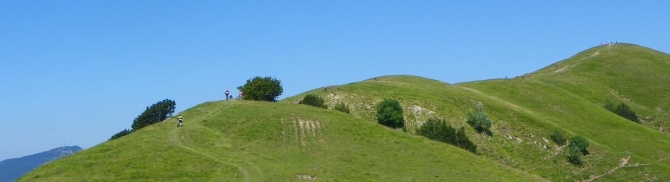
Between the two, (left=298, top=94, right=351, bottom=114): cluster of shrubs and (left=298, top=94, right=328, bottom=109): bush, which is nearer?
(left=298, top=94, right=351, bottom=114): cluster of shrubs

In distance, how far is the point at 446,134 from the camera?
7531 centimetres

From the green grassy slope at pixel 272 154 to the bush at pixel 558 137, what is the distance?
1971 centimetres

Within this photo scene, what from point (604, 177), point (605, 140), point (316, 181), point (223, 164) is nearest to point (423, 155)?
point (316, 181)

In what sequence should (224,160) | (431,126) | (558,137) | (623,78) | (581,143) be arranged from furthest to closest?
(623,78) < (558,137) < (581,143) < (431,126) < (224,160)

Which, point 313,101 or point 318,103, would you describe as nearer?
point 318,103

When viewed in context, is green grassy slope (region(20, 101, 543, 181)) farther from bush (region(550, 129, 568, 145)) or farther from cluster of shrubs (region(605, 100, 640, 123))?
cluster of shrubs (region(605, 100, 640, 123))

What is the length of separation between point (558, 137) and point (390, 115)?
2243 centimetres

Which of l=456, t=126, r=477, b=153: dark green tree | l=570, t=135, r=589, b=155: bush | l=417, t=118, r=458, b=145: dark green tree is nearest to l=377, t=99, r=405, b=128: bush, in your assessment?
l=417, t=118, r=458, b=145: dark green tree

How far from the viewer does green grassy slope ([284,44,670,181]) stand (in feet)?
254

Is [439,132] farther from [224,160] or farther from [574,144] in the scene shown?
[224,160]

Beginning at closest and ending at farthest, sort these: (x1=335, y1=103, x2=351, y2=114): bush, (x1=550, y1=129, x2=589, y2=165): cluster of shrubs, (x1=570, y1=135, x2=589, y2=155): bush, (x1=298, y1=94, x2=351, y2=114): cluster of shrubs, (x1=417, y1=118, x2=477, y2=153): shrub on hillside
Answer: (x1=417, y1=118, x2=477, y2=153): shrub on hillside < (x1=550, y1=129, x2=589, y2=165): cluster of shrubs < (x1=335, y1=103, x2=351, y2=114): bush < (x1=298, y1=94, x2=351, y2=114): cluster of shrubs < (x1=570, y1=135, x2=589, y2=155): bush

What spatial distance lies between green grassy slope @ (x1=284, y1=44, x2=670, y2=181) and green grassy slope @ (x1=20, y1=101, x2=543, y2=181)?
36.4ft

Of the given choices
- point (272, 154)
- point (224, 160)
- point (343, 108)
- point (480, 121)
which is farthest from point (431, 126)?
point (224, 160)

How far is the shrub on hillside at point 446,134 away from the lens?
245 ft
